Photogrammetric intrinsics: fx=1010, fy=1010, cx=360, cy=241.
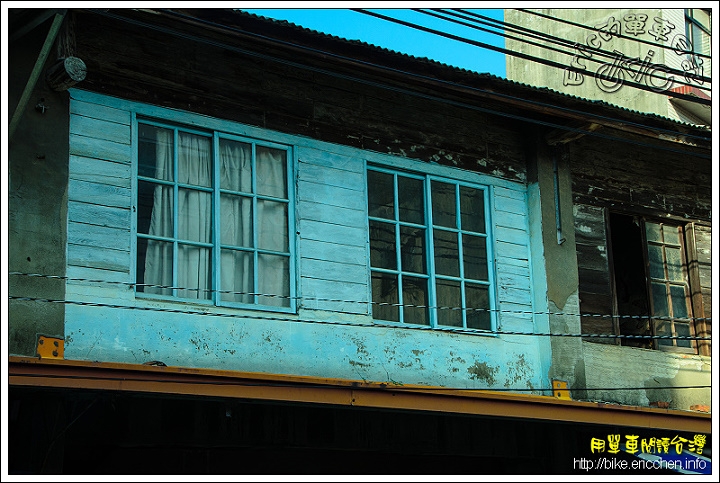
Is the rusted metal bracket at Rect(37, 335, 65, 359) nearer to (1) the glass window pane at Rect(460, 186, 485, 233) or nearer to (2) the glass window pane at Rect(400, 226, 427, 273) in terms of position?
(2) the glass window pane at Rect(400, 226, 427, 273)

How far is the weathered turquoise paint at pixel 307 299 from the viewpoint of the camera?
26.8ft

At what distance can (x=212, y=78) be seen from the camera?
9203 millimetres

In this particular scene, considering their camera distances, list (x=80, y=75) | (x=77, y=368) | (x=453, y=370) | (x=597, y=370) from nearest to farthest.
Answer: (x=77, y=368)
(x=80, y=75)
(x=453, y=370)
(x=597, y=370)

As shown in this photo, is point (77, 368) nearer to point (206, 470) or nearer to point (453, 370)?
point (206, 470)

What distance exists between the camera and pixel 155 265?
8500mm

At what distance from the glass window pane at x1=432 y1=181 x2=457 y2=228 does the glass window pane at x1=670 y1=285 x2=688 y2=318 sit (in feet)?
10.5

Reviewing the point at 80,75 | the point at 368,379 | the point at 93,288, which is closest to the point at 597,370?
the point at 368,379

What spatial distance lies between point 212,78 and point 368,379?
3.10 meters

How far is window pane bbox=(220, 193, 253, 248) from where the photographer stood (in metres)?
8.95

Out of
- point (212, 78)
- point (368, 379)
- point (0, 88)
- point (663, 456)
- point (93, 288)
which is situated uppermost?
point (212, 78)

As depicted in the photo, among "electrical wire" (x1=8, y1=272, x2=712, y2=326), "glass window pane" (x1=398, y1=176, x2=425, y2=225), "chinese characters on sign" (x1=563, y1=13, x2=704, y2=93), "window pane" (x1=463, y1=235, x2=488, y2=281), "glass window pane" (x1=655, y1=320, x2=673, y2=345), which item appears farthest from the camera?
"chinese characters on sign" (x1=563, y1=13, x2=704, y2=93)

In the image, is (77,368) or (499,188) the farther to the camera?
(499,188)

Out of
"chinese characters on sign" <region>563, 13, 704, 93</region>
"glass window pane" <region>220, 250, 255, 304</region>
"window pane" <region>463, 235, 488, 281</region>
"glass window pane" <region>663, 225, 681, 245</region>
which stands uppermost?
"chinese characters on sign" <region>563, 13, 704, 93</region>

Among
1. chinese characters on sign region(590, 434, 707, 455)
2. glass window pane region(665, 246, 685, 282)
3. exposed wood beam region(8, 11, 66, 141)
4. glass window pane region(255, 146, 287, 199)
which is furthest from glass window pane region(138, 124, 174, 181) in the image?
glass window pane region(665, 246, 685, 282)
